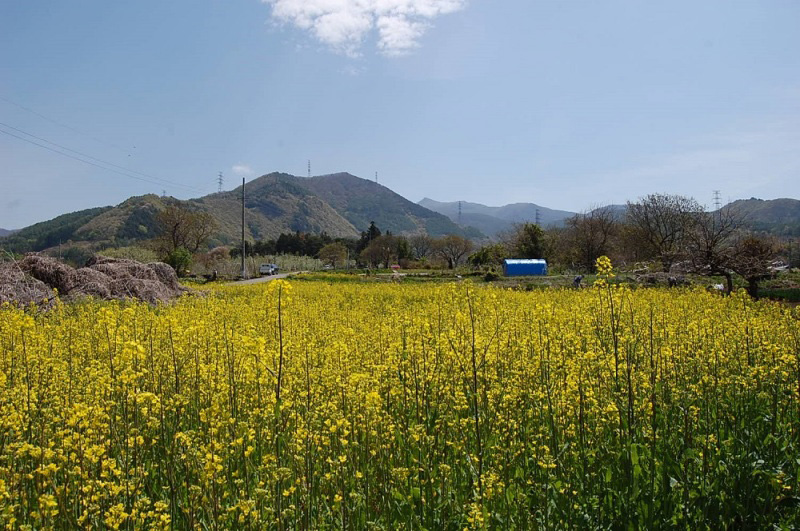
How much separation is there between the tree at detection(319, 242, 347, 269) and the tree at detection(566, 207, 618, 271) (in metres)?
39.2

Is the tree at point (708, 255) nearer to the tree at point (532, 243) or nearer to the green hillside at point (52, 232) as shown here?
the tree at point (532, 243)

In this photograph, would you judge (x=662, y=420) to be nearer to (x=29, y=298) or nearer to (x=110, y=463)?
(x=110, y=463)

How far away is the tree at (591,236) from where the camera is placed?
164 feet

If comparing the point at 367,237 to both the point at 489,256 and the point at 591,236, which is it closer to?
the point at 489,256

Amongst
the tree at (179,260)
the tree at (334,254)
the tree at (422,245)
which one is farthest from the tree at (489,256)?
the tree at (422,245)

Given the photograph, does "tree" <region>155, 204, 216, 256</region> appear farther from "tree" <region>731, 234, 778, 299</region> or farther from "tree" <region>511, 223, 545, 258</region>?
"tree" <region>731, 234, 778, 299</region>

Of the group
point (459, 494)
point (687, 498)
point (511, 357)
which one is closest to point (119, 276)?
point (511, 357)

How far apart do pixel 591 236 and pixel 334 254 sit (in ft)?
145

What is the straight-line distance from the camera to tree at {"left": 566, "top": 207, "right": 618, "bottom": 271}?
49847mm

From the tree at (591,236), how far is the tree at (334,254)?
1544 inches

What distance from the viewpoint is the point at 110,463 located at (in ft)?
8.12

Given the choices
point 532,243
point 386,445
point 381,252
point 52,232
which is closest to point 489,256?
point 532,243

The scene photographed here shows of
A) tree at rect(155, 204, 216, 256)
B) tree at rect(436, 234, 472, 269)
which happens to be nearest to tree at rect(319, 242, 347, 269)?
tree at rect(436, 234, 472, 269)

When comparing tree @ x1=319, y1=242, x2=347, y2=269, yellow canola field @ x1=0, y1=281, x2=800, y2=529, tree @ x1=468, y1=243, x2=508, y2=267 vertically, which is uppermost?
tree @ x1=319, y1=242, x2=347, y2=269
